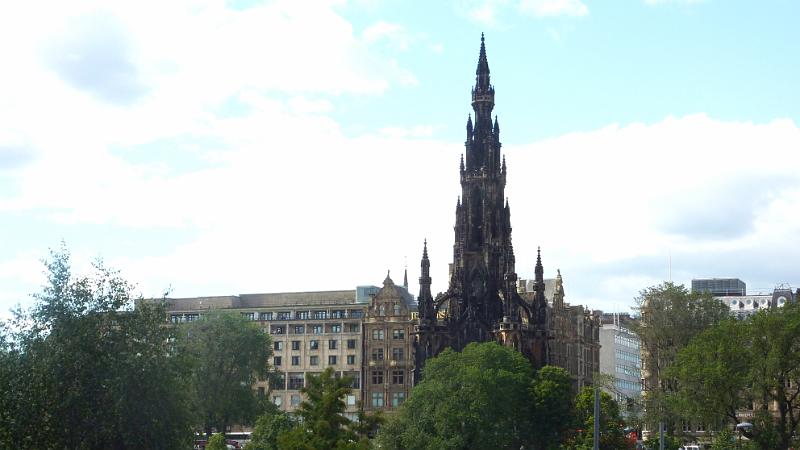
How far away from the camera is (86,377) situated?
76.0 metres

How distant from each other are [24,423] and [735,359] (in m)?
63.7

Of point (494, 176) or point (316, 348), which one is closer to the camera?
point (494, 176)

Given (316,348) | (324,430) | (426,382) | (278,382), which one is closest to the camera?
(324,430)

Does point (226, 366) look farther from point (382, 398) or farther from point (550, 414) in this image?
point (550, 414)

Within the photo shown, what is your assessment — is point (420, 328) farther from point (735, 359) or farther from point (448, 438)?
point (735, 359)

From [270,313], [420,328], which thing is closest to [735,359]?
[420,328]

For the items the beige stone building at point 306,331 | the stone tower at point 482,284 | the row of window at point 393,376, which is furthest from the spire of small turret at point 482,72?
the row of window at point 393,376

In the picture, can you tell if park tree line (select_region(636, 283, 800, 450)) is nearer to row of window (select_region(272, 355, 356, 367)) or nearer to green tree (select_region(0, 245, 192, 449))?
green tree (select_region(0, 245, 192, 449))

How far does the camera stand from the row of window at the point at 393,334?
563 feet

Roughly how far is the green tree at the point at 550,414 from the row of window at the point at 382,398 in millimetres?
47038

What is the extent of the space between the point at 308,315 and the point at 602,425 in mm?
74295

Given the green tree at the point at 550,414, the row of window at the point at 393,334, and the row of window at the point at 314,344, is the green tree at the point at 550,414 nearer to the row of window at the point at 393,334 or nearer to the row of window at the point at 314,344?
the row of window at the point at 393,334

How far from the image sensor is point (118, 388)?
75375 millimetres

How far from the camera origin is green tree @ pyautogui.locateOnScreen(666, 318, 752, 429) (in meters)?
108
